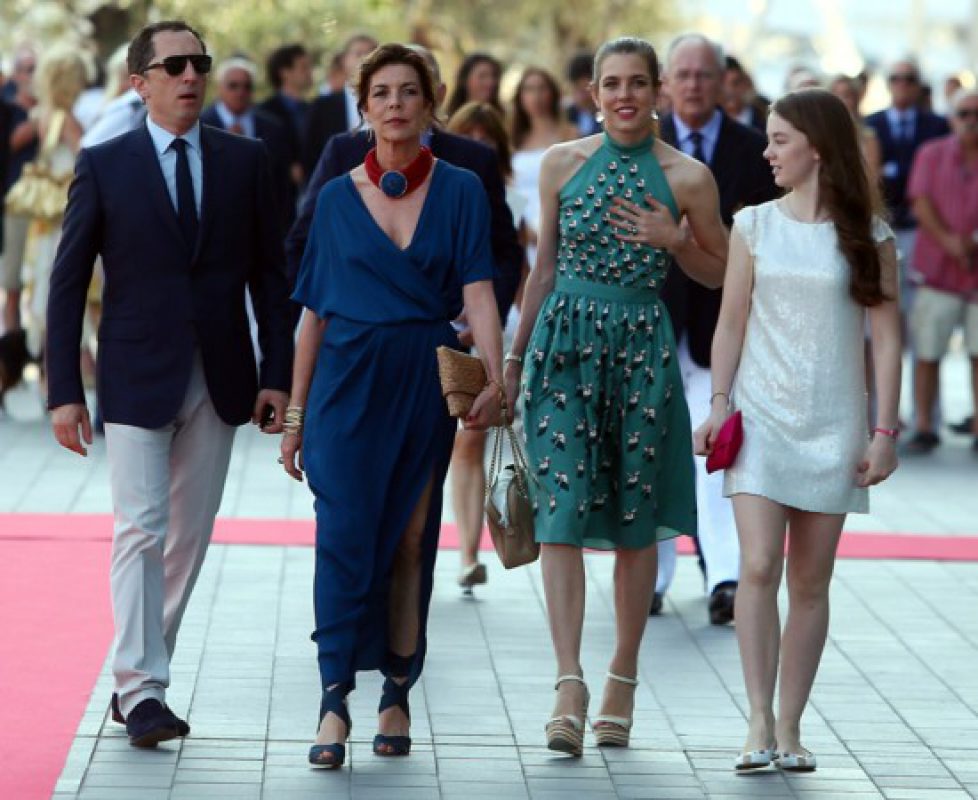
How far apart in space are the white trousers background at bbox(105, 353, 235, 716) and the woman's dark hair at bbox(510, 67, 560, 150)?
602 centimetres

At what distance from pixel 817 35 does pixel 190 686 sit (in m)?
39.1

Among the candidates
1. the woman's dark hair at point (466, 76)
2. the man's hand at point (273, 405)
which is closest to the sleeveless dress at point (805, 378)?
the man's hand at point (273, 405)

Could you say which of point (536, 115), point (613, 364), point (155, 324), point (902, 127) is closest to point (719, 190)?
point (613, 364)

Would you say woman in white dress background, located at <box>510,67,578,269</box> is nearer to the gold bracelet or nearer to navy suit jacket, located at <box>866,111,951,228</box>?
navy suit jacket, located at <box>866,111,951,228</box>

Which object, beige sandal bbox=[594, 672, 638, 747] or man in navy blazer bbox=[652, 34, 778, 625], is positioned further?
man in navy blazer bbox=[652, 34, 778, 625]

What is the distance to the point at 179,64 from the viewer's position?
6.55 meters

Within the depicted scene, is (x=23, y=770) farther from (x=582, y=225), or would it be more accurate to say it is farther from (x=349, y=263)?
(x=582, y=225)

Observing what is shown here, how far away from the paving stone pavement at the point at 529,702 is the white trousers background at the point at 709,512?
23 centimetres

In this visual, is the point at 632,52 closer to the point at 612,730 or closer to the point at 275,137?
the point at 612,730

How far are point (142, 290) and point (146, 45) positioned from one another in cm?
71

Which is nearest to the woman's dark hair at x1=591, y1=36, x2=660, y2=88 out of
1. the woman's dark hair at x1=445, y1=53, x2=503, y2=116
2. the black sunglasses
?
the black sunglasses

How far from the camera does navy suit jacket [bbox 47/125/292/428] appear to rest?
652 centimetres

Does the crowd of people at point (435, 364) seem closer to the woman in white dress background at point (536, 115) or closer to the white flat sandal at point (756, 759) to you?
the white flat sandal at point (756, 759)

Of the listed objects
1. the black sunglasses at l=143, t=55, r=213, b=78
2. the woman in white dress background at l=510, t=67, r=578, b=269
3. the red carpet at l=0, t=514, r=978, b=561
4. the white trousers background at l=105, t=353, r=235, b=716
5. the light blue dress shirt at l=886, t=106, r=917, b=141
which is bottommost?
the red carpet at l=0, t=514, r=978, b=561
